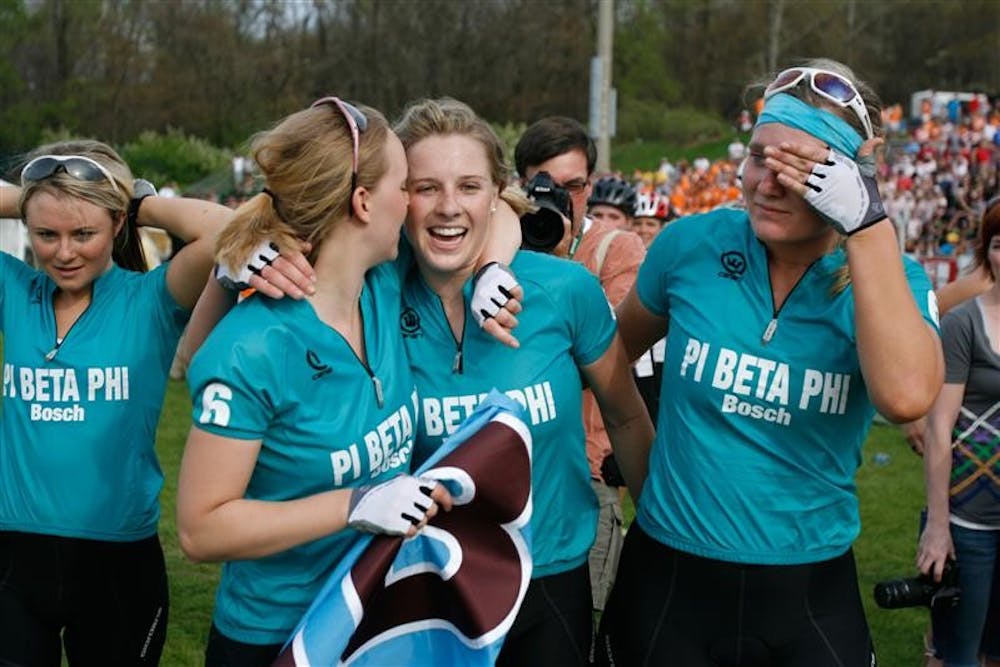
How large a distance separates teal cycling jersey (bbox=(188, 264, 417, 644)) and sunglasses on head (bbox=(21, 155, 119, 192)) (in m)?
1.10

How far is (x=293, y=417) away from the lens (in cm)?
260

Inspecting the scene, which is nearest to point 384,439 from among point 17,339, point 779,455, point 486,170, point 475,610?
point 475,610

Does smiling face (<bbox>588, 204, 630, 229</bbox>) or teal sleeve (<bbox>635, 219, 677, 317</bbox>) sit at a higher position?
teal sleeve (<bbox>635, 219, 677, 317</bbox>)

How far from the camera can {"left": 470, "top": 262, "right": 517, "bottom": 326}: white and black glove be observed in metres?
2.93

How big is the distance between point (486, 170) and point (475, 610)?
109 centimetres

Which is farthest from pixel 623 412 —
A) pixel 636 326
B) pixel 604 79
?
pixel 604 79

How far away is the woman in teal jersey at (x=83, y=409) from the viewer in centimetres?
343

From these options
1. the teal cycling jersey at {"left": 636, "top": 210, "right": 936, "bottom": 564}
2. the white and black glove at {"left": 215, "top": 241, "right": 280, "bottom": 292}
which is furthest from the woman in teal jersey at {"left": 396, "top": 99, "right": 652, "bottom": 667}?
the white and black glove at {"left": 215, "top": 241, "right": 280, "bottom": 292}

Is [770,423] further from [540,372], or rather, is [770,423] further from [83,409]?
[83,409]

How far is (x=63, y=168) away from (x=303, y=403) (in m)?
1.34

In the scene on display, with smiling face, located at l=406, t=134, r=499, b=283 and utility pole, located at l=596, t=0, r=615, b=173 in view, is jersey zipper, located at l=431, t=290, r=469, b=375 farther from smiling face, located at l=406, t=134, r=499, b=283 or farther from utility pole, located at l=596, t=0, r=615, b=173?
utility pole, located at l=596, t=0, r=615, b=173

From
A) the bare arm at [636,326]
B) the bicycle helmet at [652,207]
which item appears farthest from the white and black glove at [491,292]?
the bicycle helmet at [652,207]

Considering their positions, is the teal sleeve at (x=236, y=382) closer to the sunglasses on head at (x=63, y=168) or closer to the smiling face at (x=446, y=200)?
the smiling face at (x=446, y=200)

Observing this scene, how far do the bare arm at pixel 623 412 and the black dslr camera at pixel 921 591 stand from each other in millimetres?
1186
